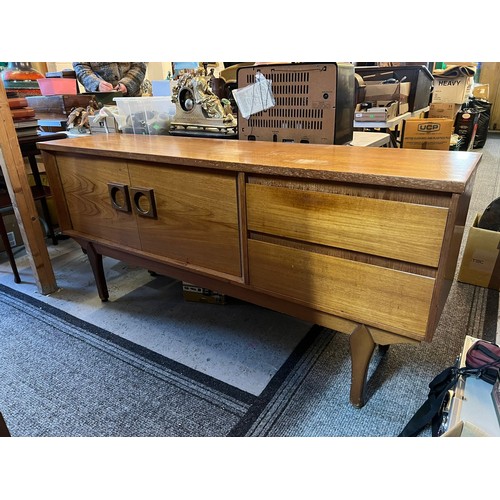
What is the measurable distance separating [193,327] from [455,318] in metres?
1.22

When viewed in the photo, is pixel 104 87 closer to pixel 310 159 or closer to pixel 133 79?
pixel 133 79

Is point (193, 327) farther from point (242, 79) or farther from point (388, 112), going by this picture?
point (388, 112)

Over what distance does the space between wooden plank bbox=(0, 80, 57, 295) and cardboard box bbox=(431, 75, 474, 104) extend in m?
4.79

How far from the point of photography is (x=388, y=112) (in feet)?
9.19

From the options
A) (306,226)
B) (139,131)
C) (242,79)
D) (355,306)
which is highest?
(242,79)

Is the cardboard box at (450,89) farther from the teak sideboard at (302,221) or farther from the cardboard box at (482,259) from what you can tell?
the teak sideboard at (302,221)

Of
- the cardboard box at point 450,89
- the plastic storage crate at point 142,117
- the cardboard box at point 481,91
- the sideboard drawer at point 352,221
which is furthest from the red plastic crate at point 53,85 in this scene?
the cardboard box at point 481,91

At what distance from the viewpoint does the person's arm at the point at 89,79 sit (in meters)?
3.08

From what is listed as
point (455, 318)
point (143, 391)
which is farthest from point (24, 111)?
point (455, 318)

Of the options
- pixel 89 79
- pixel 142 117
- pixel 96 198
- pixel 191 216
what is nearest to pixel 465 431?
pixel 191 216

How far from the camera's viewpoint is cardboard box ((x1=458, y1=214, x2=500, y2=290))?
1966 mm

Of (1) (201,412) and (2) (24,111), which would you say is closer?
(1) (201,412)

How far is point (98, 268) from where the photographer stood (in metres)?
1.94

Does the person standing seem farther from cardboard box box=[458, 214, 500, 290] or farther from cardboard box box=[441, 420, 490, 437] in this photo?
cardboard box box=[441, 420, 490, 437]
